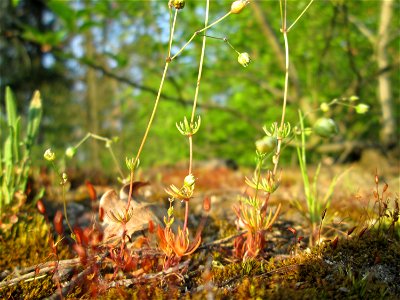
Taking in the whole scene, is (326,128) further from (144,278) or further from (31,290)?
(31,290)

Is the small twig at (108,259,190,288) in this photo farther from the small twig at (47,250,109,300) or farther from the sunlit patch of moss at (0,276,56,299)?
the sunlit patch of moss at (0,276,56,299)

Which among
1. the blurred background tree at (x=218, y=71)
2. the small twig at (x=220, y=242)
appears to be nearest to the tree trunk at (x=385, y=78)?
the blurred background tree at (x=218, y=71)

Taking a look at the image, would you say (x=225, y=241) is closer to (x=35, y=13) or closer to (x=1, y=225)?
(x=1, y=225)

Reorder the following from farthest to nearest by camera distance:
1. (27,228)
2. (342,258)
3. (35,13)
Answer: (35,13) < (27,228) < (342,258)

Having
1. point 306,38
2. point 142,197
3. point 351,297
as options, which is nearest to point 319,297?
point 351,297

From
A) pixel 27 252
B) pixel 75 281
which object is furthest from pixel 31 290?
pixel 27 252

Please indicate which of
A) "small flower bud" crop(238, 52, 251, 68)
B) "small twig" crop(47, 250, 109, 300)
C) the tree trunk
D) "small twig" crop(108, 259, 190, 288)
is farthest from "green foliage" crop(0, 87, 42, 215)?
the tree trunk
